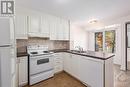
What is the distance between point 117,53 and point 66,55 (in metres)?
2.89

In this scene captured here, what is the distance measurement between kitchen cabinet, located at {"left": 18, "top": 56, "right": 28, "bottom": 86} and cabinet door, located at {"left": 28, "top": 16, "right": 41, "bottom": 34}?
0.97 m

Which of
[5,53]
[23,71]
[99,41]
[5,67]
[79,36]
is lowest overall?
[23,71]

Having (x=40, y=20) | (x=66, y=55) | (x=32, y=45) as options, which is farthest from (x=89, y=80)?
(x=40, y=20)

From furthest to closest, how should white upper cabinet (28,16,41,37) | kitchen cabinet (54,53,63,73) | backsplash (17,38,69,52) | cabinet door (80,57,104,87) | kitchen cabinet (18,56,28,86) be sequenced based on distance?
kitchen cabinet (54,53,63,73)
backsplash (17,38,69,52)
white upper cabinet (28,16,41,37)
kitchen cabinet (18,56,28,86)
cabinet door (80,57,104,87)

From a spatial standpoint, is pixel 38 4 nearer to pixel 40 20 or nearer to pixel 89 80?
pixel 40 20

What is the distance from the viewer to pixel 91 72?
2.37 metres

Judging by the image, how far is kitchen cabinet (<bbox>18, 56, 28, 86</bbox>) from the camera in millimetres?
2609

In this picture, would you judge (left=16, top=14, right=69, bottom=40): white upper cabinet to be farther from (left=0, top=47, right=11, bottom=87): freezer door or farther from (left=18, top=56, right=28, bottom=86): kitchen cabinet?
(left=0, top=47, right=11, bottom=87): freezer door

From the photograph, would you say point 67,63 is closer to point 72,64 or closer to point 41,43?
point 72,64

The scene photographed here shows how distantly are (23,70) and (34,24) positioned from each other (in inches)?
59.7

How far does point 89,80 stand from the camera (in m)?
2.45

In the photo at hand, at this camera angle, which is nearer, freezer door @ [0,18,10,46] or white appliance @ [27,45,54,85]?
freezer door @ [0,18,10,46]

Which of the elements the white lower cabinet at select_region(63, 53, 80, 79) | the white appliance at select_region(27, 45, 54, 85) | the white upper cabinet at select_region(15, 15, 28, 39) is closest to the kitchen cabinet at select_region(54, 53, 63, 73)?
the white lower cabinet at select_region(63, 53, 80, 79)

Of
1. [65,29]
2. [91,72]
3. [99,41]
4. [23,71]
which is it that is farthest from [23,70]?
[99,41]
